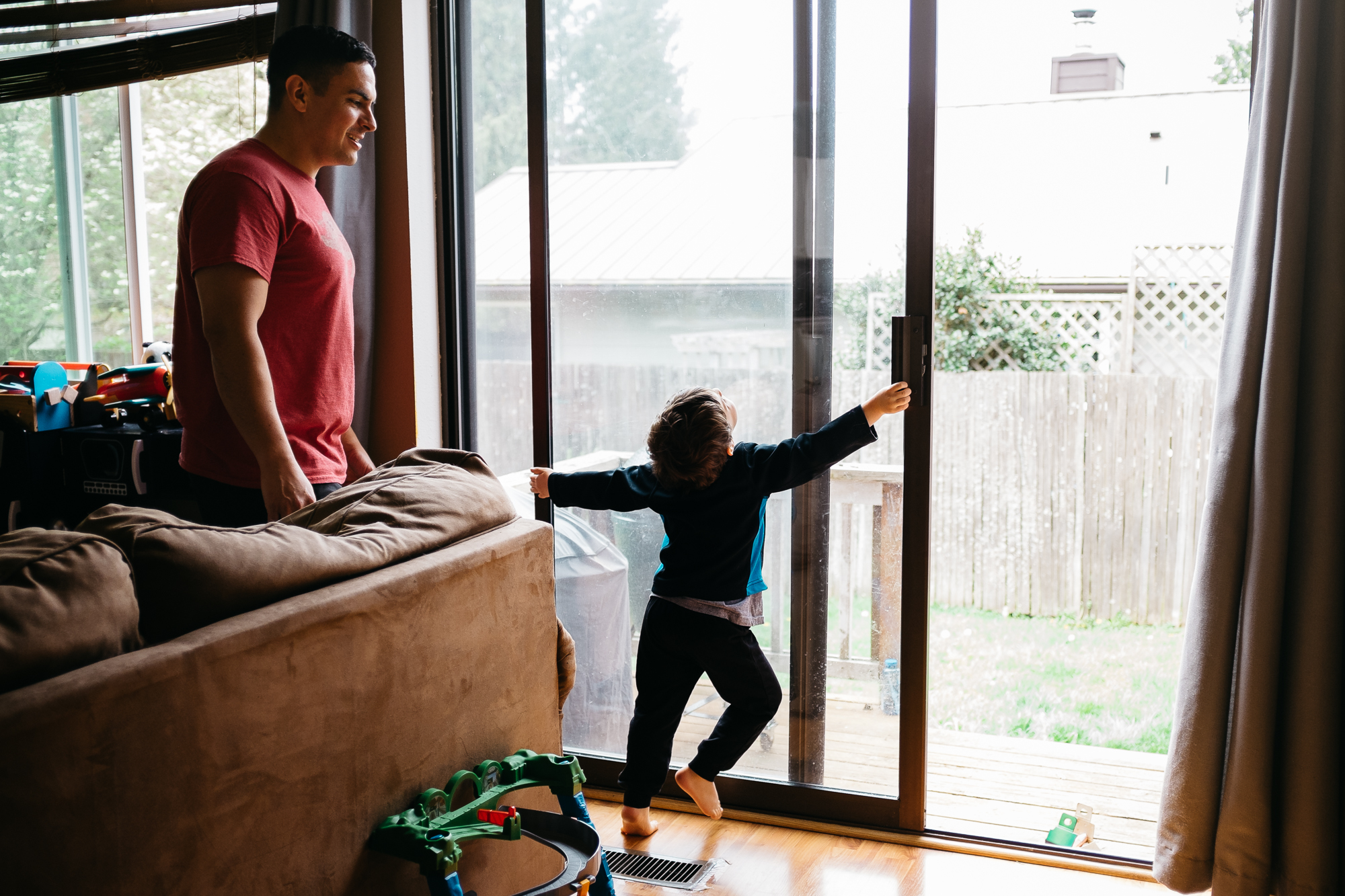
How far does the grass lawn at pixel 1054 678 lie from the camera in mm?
3918

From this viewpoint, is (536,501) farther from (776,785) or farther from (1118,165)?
(1118,165)

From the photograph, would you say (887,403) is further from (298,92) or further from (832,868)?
(298,92)

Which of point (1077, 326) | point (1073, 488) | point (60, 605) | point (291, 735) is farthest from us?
point (1077, 326)

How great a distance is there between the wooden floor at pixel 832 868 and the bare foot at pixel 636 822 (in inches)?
0.6

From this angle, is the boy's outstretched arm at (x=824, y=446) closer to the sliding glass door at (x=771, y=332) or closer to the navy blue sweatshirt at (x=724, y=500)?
the navy blue sweatshirt at (x=724, y=500)

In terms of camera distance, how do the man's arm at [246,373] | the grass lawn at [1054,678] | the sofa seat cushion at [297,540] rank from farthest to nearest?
the grass lawn at [1054,678]
the man's arm at [246,373]
the sofa seat cushion at [297,540]

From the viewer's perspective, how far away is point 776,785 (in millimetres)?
2299

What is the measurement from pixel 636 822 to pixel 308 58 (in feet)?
5.51

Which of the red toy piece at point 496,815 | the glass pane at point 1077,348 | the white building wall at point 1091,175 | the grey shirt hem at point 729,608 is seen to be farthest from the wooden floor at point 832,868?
the white building wall at point 1091,175

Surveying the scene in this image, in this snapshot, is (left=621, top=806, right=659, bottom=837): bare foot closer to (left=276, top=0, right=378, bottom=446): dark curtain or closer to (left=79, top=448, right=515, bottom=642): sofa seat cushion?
(left=79, top=448, right=515, bottom=642): sofa seat cushion

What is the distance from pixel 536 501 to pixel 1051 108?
3.88m

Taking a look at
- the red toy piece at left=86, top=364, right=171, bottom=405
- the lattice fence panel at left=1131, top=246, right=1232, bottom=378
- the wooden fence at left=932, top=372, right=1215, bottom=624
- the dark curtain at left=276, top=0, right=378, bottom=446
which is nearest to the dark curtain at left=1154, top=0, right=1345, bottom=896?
the dark curtain at left=276, top=0, right=378, bottom=446

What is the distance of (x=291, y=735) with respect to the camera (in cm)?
107

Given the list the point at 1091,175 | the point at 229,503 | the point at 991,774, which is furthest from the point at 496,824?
the point at 1091,175
